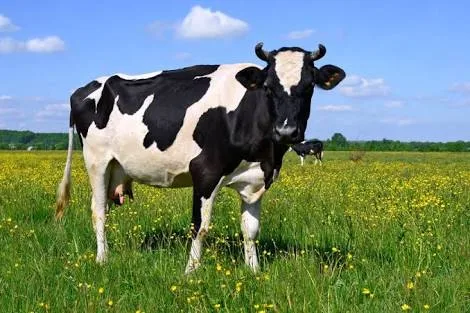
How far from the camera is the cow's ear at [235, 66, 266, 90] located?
21.3ft

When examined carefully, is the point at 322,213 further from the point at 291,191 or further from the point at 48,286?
the point at 48,286

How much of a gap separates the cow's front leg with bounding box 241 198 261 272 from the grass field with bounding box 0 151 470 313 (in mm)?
212

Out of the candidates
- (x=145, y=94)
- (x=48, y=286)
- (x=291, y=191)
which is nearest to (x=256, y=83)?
(x=145, y=94)

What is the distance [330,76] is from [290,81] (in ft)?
2.23

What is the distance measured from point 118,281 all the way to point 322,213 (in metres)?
4.07

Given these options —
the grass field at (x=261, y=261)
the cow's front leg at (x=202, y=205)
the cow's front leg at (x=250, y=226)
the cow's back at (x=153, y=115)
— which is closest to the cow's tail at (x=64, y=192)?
the grass field at (x=261, y=261)

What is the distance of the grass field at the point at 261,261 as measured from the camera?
485 centimetres

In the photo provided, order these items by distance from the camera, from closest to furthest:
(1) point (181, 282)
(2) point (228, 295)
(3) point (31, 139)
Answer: (2) point (228, 295) → (1) point (181, 282) → (3) point (31, 139)

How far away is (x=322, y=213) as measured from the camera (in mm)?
9039

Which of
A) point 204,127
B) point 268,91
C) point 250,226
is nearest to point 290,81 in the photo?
point 268,91

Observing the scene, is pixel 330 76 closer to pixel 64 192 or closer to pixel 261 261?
pixel 261 261

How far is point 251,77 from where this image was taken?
6543 millimetres

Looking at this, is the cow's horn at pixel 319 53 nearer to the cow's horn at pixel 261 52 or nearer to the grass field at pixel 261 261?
the cow's horn at pixel 261 52

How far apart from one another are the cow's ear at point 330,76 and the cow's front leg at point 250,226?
150cm
